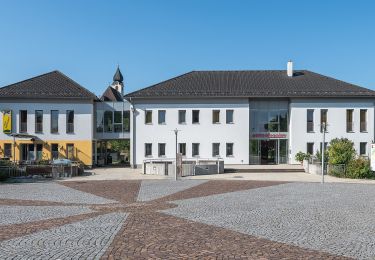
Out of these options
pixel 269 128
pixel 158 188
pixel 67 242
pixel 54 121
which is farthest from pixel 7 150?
pixel 67 242

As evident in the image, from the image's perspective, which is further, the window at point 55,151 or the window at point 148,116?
the window at point 148,116

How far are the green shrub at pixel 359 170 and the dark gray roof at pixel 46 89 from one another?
2050cm

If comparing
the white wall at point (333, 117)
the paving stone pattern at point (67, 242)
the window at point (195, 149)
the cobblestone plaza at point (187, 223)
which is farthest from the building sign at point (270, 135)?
the paving stone pattern at point (67, 242)

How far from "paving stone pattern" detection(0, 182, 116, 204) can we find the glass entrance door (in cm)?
1951

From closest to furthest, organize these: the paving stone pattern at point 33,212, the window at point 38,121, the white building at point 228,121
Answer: the paving stone pattern at point 33,212
the window at point 38,121
the white building at point 228,121

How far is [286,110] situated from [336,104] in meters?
4.08

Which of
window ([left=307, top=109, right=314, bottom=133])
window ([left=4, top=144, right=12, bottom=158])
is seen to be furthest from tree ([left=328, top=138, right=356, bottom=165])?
window ([left=4, top=144, right=12, bottom=158])

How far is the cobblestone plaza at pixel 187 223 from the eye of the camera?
8969 mm

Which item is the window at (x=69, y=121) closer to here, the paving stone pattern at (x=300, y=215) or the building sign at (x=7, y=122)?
the building sign at (x=7, y=122)

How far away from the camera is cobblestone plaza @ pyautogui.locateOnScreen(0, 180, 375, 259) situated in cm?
897

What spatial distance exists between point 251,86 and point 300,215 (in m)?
25.5

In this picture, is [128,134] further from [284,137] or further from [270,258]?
[270,258]

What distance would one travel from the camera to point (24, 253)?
8.73 m

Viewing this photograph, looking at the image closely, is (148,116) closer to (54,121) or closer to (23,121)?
(54,121)
